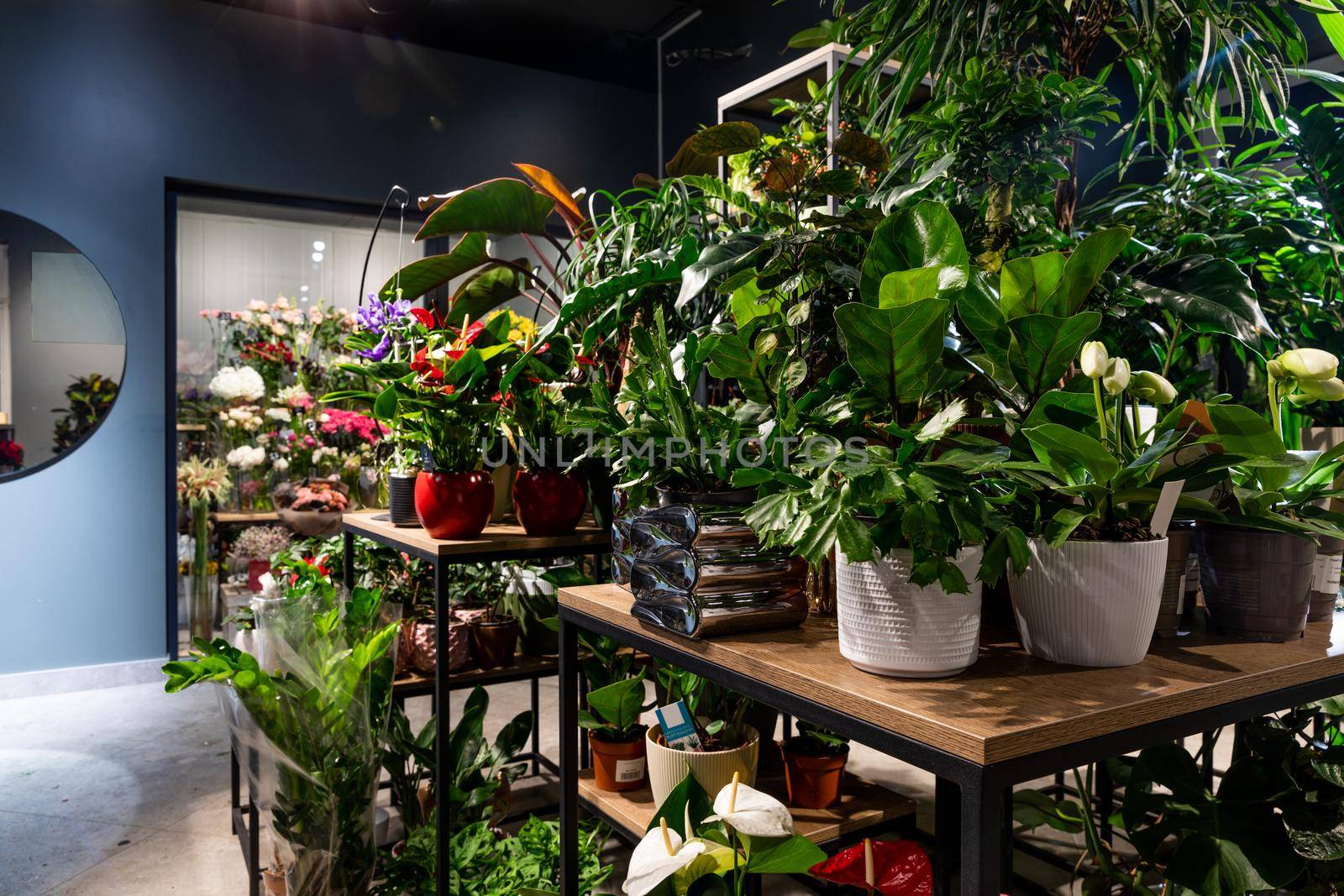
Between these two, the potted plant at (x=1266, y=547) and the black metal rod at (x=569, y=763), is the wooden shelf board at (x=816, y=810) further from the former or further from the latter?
the potted plant at (x=1266, y=547)

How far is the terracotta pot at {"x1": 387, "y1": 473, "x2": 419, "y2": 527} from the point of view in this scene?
2.15 metres

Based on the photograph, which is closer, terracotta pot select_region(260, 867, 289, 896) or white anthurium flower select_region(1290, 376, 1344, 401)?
white anthurium flower select_region(1290, 376, 1344, 401)

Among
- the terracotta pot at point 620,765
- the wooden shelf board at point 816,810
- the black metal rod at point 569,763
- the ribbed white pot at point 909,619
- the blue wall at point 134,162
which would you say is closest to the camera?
the ribbed white pot at point 909,619

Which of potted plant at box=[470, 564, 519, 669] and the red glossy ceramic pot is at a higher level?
the red glossy ceramic pot

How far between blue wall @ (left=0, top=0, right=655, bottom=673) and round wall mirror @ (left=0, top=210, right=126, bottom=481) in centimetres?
6

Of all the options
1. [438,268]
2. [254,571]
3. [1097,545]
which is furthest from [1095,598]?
[254,571]

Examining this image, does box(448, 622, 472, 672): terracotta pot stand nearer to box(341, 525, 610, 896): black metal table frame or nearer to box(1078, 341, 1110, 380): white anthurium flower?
box(341, 525, 610, 896): black metal table frame

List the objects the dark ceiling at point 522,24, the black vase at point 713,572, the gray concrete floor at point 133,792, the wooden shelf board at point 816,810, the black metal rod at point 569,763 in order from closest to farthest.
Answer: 1. the black vase at point 713,572
2. the black metal rod at point 569,763
3. the wooden shelf board at point 816,810
4. the gray concrete floor at point 133,792
5. the dark ceiling at point 522,24

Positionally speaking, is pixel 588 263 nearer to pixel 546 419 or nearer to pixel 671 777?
pixel 546 419

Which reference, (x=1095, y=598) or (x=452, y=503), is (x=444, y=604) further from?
(x=1095, y=598)

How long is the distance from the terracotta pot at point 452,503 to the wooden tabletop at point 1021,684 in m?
0.85

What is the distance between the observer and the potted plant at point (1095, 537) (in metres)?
0.85

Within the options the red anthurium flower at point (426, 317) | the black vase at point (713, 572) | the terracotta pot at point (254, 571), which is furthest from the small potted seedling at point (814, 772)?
the terracotta pot at point (254, 571)

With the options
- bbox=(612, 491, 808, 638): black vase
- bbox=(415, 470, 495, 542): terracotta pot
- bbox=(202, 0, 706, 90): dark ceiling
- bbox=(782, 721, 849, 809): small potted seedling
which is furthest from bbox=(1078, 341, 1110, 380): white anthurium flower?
bbox=(202, 0, 706, 90): dark ceiling
